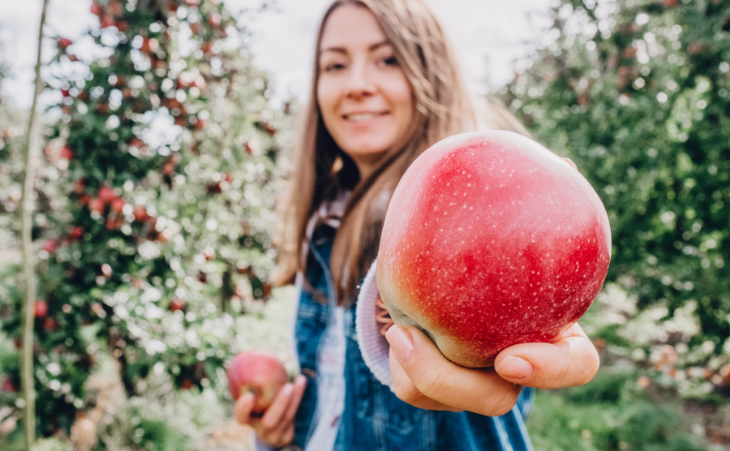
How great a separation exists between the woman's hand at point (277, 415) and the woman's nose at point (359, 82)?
1.01 meters

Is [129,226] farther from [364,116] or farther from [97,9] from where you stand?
[364,116]

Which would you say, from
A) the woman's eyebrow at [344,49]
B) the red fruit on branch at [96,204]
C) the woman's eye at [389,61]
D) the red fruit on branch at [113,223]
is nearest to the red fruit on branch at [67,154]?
the red fruit on branch at [96,204]

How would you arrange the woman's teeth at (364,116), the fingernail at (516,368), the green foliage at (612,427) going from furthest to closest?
the green foliage at (612,427), the woman's teeth at (364,116), the fingernail at (516,368)

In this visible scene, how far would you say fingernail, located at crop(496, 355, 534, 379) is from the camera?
0.62 meters

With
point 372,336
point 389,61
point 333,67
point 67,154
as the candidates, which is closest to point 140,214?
point 67,154

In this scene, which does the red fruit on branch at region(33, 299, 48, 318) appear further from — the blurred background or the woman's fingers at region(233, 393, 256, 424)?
the woman's fingers at region(233, 393, 256, 424)

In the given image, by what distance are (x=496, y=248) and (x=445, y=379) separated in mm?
219

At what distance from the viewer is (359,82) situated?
1330 millimetres

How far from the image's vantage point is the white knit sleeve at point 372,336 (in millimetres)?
929

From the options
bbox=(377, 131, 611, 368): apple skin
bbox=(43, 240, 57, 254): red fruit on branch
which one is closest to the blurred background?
bbox=(43, 240, 57, 254): red fruit on branch

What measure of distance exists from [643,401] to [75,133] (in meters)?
4.12

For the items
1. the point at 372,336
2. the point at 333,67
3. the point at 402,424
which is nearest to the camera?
the point at 372,336

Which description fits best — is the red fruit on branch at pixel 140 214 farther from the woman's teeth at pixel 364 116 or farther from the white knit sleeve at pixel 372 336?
the white knit sleeve at pixel 372 336

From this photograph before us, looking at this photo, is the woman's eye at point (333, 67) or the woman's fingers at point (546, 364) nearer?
the woman's fingers at point (546, 364)
